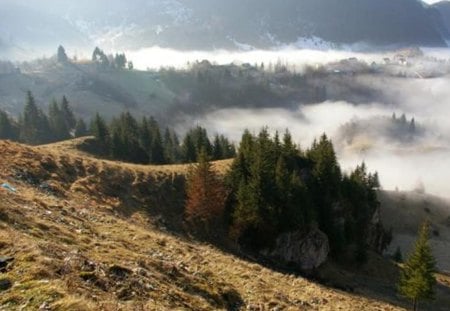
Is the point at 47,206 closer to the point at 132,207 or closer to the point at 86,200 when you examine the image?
the point at 86,200

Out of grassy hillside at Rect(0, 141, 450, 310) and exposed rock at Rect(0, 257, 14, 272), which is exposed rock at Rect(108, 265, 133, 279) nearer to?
grassy hillside at Rect(0, 141, 450, 310)

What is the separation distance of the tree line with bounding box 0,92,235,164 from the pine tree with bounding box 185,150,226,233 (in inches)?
1280

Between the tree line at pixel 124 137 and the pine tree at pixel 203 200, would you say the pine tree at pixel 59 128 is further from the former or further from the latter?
the pine tree at pixel 203 200

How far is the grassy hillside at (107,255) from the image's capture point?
1709 cm

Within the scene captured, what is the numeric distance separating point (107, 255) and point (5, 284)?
803cm

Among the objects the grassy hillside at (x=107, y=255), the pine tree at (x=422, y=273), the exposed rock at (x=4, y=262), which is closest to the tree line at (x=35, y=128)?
the grassy hillside at (x=107, y=255)

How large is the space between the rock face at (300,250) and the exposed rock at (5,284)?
46.6 m

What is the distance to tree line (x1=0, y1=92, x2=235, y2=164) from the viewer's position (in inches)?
4245

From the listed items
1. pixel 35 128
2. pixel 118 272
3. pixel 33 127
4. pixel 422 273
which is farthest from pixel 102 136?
pixel 118 272

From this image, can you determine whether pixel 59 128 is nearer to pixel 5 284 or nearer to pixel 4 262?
pixel 4 262

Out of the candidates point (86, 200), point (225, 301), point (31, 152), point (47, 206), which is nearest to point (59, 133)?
point (31, 152)

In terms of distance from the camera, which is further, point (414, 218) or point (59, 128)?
point (414, 218)

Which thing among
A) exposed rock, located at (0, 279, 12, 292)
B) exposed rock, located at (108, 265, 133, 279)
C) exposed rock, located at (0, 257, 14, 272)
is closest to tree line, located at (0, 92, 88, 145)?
exposed rock, located at (108, 265, 133, 279)

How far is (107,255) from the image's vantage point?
24.0 meters
